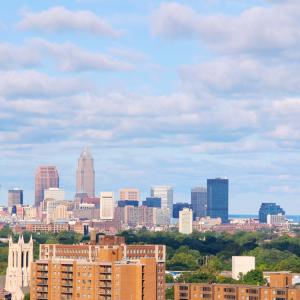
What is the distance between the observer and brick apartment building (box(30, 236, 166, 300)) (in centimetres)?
8688

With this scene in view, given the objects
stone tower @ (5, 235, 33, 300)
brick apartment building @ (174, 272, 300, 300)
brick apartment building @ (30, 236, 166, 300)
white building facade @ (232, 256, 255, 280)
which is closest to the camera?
brick apartment building @ (30, 236, 166, 300)

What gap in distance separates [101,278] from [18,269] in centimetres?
4392

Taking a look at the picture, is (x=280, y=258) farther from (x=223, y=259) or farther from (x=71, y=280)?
(x=71, y=280)

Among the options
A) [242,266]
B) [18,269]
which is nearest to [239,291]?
[18,269]

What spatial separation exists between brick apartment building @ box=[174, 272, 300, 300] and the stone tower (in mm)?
25013

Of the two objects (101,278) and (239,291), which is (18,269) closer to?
(239,291)

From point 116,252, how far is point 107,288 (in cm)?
468

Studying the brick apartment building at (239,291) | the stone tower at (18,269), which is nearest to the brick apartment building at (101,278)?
the brick apartment building at (239,291)

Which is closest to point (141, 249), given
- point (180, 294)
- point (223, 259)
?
point (180, 294)

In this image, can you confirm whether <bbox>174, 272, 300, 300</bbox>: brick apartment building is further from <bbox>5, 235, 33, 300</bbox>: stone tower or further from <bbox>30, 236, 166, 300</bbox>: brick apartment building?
<bbox>5, 235, 33, 300</bbox>: stone tower

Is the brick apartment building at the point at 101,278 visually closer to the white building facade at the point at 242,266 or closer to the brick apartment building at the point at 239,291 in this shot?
the brick apartment building at the point at 239,291

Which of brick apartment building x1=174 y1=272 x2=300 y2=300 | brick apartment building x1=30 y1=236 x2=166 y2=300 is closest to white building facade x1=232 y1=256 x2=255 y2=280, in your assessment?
brick apartment building x1=174 y1=272 x2=300 y2=300

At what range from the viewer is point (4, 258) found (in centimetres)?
18275

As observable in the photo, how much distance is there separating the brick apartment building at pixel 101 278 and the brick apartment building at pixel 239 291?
910 cm
